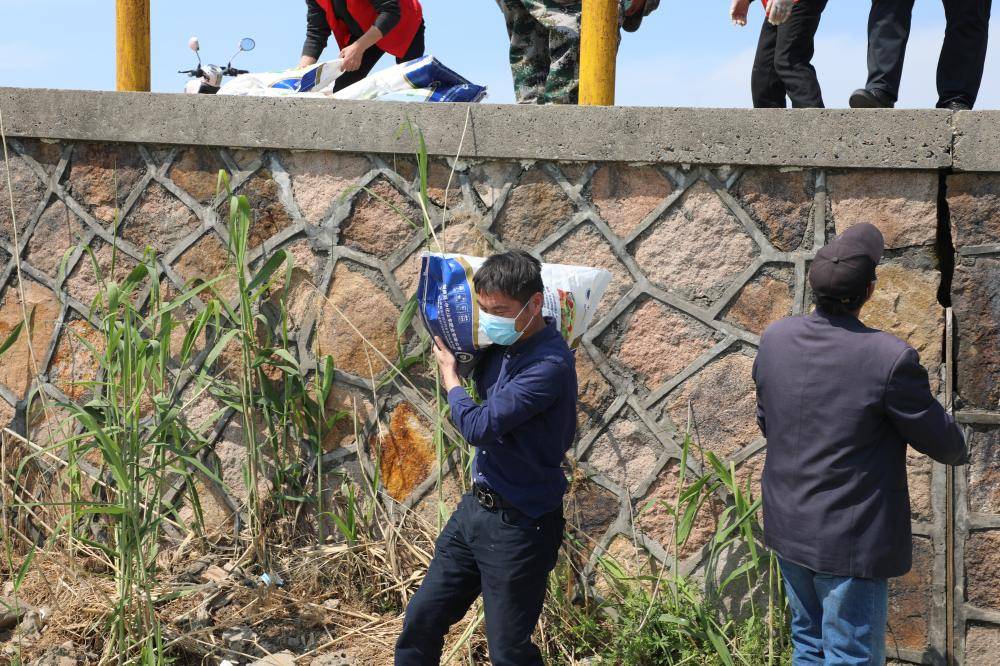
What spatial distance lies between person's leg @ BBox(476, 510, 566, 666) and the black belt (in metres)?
0.02

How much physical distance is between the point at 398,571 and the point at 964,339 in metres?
1.93

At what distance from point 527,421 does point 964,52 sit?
206cm

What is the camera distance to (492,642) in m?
2.54

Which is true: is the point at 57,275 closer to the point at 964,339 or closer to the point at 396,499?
the point at 396,499

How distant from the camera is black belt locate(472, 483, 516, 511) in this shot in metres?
2.54

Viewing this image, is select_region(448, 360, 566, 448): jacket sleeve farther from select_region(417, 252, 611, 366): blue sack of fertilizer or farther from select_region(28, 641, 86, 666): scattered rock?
select_region(28, 641, 86, 666): scattered rock

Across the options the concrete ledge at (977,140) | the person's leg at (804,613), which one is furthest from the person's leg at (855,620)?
the concrete ledge at (977,140)

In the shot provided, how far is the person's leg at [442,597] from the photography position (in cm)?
263

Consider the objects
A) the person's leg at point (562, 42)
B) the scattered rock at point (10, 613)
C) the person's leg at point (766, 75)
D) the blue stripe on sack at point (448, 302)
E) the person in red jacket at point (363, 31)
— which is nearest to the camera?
the blue stripe on sack at point (448, 302)

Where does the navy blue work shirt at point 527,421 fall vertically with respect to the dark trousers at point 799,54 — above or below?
below

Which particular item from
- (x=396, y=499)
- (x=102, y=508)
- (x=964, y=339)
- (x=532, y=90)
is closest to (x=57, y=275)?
(x=102, y=508)

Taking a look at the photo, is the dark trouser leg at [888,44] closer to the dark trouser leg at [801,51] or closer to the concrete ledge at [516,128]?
the dark trouser leg at [801,51]

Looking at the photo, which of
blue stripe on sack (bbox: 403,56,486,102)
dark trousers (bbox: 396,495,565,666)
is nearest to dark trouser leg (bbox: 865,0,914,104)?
blue stripe on sack (bbox: 403,56,486,102)

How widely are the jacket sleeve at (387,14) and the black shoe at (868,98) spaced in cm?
195
